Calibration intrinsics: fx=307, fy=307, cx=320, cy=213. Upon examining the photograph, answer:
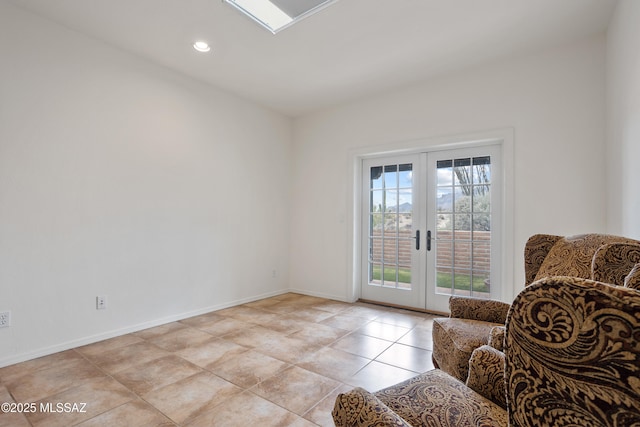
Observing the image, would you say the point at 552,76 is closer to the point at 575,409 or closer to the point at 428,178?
the point at 428,178

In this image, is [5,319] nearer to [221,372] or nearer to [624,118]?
[221,372]

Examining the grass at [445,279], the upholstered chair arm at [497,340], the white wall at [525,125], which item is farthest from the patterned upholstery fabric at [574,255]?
the grass at [445,279]

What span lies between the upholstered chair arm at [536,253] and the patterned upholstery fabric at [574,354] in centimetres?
146

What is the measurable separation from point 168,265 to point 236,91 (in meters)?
2.33

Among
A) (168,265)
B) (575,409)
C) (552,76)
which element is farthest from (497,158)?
(168,265)

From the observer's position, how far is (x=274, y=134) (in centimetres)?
472

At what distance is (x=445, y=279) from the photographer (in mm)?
3732

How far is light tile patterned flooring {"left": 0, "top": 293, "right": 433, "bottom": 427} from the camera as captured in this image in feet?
5.87

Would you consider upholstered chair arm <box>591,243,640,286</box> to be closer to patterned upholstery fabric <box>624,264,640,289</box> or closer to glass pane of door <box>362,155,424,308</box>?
patterned upholstery fabric <box>624,264,640,289</box>

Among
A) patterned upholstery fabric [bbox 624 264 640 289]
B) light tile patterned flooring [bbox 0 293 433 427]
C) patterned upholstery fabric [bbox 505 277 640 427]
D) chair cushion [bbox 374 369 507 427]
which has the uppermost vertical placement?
patterned upholstery fabric [bbox 624 264 640 289]

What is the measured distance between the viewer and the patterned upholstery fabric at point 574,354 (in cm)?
40

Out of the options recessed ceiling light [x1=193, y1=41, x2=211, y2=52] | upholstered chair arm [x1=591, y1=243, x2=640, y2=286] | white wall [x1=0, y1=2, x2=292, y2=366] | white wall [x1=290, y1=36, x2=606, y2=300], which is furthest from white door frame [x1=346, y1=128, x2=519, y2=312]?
upholstered chair arm [x1=591, y1=243, x2=640, y2=286]

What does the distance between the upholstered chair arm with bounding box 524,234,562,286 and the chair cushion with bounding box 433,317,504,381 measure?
42 centimetres

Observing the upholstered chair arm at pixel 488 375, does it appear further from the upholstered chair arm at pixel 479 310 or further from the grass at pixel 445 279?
the grass at pixel 445 279
